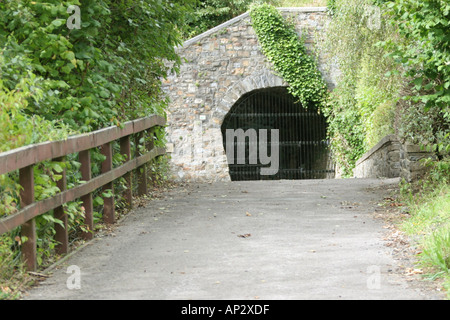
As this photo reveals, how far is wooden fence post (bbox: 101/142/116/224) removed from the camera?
620 cm

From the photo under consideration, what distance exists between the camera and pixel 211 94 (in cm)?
1742

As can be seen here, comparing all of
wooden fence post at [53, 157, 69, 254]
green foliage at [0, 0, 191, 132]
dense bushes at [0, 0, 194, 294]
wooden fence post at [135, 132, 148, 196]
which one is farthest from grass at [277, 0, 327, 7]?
wooden fence post at [53, 157, 69, 254]

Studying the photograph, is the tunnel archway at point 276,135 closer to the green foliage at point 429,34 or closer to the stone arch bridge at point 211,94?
the stone arch bridge at point 211,94

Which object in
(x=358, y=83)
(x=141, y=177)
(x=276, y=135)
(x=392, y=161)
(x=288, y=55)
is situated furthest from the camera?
(x=276, y=135)

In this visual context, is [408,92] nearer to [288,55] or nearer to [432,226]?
[432,226]

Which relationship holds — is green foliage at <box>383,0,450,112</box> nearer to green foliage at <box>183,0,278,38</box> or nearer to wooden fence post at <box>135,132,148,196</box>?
wooden fence post at <box>135,132,148,196</box>

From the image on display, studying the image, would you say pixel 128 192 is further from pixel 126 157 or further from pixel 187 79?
pixel 187 79

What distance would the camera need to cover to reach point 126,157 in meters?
7.09

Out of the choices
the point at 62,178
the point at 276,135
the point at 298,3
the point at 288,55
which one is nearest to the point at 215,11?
the point at 298,3

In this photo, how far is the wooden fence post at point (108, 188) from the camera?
620 centimetres

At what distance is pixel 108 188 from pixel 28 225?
1.94m

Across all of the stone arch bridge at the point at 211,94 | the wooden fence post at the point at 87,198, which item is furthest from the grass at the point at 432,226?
the stone arch bridge at the point at 211,94

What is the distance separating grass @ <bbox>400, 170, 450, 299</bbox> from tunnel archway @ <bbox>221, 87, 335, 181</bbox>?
11.4 metres

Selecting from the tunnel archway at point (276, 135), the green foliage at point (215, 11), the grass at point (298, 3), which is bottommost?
the tunnel archway at point (276, 135)
